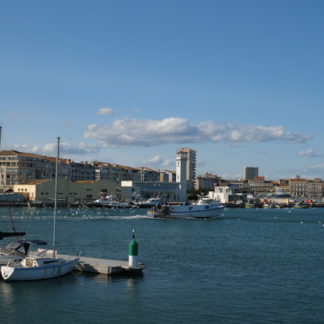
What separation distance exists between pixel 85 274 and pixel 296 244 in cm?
2336

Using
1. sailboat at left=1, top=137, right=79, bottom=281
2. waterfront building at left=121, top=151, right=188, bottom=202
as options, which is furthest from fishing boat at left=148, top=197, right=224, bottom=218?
waterfront building at left=121, top=151, right=188, bottom=202

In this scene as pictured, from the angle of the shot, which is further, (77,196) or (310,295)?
(77,196)

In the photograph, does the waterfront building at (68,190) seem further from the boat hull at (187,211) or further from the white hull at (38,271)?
the white hull at (38,271)

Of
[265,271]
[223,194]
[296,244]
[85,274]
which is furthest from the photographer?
[223,194]

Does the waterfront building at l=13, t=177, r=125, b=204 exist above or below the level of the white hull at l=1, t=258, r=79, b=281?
above

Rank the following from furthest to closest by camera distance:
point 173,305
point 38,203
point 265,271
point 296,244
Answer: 1. point 38,203
2. point 296,244
3. point 265,271
4. point 173,305

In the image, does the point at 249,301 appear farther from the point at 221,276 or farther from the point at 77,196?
the point at 77,196

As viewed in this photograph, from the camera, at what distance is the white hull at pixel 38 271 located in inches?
933

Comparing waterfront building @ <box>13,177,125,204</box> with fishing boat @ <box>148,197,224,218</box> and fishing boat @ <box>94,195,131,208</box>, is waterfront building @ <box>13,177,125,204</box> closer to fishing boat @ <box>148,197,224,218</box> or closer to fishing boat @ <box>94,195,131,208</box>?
fishing boat @ <box>94,195,131,208</box>

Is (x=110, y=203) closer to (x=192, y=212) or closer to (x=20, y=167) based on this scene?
(x=20, y=167)

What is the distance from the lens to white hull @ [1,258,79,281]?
23.7m

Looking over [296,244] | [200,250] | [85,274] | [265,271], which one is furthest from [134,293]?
[296,244]

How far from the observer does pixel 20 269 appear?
77.7 ft

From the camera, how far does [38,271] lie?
24.1 meters
